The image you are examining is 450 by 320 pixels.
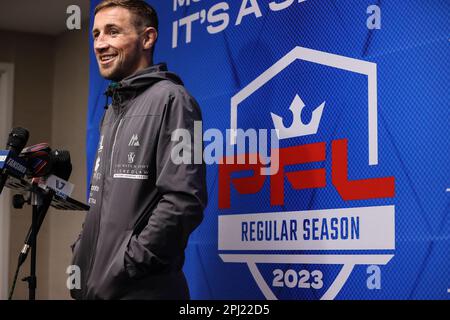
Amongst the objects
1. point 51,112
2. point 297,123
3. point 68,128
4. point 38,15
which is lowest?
point 297,123

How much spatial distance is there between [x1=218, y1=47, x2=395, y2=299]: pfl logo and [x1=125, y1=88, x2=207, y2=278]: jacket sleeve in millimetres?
488

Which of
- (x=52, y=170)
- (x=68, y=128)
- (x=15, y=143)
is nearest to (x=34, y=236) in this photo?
(x=52, y=170)

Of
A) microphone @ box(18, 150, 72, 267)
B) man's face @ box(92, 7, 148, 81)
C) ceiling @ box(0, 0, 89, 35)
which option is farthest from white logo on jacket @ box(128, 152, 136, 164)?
ceiling @ box(0, 0, 89, 35)

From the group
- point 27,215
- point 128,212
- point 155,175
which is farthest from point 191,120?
point 27,215

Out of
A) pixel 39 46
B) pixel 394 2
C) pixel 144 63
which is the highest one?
pixel 39 46

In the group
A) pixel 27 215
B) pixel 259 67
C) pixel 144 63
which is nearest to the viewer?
pixel 144 63

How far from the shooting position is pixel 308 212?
2338mm

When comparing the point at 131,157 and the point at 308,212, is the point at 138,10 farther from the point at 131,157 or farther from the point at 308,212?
the point at 308,212

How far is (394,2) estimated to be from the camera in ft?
6.97

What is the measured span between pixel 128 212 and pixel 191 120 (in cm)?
32

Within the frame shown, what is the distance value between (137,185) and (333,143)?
68 centimetres

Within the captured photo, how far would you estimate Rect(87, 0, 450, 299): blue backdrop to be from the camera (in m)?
2.01

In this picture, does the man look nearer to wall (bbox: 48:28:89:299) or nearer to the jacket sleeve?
the jacket sleeve

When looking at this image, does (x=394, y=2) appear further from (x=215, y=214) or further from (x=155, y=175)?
(x=215, y=214)
